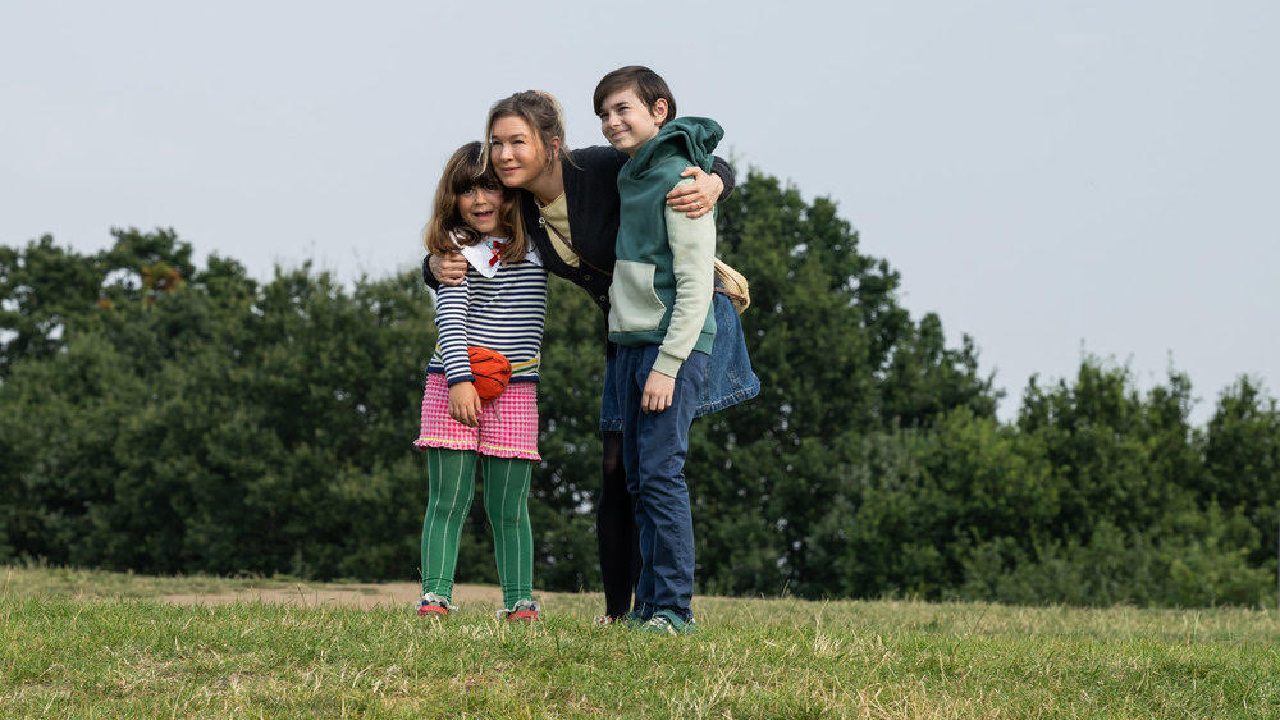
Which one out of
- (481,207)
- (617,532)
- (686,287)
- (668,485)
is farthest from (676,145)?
(617,532)

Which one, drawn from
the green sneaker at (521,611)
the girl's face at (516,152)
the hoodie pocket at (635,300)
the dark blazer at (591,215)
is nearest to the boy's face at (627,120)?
the dark blazer at (591,215)

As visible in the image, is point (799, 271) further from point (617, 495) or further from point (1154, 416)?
point (617, 495)

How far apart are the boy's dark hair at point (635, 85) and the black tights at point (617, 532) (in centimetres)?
156

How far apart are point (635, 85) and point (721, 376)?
138 centimetres

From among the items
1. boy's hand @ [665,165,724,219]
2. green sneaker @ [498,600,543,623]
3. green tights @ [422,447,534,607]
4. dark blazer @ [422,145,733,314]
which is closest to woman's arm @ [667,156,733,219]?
boy's hand @ [665,165,724,219]

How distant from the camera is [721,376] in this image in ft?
18.7

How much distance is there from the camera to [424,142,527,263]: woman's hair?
5859mm

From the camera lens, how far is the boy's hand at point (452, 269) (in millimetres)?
5812

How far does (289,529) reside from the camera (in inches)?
1083

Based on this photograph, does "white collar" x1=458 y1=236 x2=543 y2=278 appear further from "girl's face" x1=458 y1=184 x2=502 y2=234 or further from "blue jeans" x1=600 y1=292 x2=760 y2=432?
"blue jeans" x1=600 y1=292 x2=760 y2=432

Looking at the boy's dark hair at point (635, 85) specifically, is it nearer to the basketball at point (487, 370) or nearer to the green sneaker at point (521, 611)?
the basketball at point (487, 370)

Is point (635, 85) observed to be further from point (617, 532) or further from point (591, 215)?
point (617, 532)

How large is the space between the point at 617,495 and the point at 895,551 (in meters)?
19.7

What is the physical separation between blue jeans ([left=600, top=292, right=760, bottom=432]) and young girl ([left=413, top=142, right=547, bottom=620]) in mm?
387
